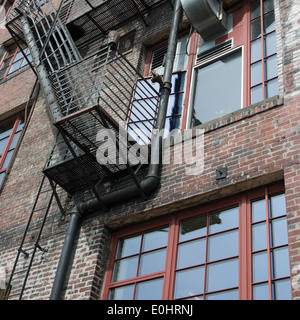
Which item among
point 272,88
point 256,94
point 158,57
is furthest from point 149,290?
point 158,57

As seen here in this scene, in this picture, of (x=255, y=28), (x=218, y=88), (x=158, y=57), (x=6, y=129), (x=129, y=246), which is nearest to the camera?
(x=129, y=246)

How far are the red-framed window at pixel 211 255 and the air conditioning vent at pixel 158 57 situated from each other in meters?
4.43

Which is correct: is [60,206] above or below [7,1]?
below

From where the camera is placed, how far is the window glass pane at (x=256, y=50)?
9.53 m

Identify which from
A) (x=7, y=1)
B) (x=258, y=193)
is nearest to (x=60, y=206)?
(x=258, y=193)

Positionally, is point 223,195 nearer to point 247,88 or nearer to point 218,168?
point 218,168

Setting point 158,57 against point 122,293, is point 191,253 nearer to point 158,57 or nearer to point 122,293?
point 122,293

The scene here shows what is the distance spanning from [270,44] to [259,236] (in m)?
4.01

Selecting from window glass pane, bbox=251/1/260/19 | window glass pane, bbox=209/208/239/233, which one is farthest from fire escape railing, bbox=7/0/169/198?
window glass pane, bbox=251/1/260/19

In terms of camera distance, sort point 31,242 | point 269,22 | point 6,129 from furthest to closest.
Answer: point 6,129 → point 269,22 → point 31,242

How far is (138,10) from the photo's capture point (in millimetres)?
12469

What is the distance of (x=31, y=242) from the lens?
9586 mm

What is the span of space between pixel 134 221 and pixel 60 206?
5.24 ft

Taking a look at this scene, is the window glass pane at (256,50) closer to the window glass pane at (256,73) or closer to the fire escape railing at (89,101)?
the window glass pane at (256,73)
